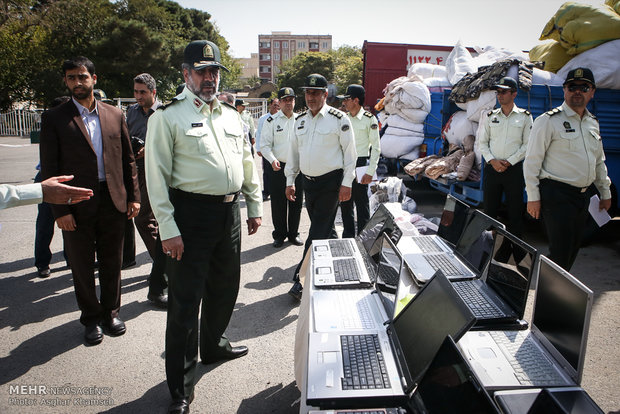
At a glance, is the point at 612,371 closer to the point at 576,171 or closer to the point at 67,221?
the point at 576,171

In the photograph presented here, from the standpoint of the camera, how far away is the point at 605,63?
5445 millimetres

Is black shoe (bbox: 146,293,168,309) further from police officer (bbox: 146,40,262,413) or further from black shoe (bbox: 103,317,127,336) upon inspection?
police officer (bbox: 146,40,262,413)

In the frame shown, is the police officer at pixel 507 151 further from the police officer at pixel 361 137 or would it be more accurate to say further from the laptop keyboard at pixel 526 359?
the laptop keyboard at pixel 526 359

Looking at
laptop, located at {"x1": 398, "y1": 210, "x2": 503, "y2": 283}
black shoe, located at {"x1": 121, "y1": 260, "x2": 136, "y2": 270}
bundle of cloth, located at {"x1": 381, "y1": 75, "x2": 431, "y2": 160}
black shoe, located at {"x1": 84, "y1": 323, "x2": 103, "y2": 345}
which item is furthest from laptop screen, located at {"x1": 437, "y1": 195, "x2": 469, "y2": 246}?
bundle of cloth, located at {"x1": 381, "y1": 75, "x2": 431, "y2": 160}

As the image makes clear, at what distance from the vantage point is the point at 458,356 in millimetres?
1305

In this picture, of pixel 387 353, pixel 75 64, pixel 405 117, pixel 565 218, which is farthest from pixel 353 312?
pixel 405 117

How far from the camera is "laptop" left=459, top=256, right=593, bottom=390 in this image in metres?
1.66

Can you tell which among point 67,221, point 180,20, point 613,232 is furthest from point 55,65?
point 613,232

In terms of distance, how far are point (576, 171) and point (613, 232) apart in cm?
377

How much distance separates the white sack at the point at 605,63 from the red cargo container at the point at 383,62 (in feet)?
20.4

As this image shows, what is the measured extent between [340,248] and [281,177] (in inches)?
118

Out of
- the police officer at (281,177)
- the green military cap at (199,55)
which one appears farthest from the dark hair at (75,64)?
the police officer at (281,177)

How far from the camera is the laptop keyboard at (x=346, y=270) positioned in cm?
253

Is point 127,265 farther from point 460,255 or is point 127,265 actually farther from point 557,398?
point 557,398
